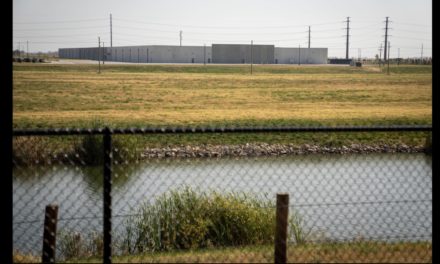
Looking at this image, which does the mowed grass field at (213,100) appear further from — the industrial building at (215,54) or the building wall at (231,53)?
the industrial building at (215,54)

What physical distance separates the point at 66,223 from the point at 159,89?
34357mm

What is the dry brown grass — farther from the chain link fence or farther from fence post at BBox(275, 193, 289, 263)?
fence post at BBox(275, 193, 289, 263)

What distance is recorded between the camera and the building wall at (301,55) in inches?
3949

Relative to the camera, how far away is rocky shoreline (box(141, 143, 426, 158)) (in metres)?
22.9

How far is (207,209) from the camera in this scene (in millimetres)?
10500

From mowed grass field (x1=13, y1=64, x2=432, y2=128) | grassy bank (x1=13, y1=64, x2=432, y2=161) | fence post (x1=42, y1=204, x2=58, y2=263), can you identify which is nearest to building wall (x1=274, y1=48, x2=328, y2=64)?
mowed grass field (x1=13, y1=64, x2=432, y2=128)

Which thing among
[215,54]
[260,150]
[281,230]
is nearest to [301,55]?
[215,54]

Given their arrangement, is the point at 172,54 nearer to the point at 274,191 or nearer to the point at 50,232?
the point at 274,191

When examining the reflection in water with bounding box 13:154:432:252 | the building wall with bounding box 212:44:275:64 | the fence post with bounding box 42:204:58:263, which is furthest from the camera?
the building wall with bounding box 212:44:275:64

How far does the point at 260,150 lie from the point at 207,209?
13353mm

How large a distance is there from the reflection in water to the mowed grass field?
351 inches

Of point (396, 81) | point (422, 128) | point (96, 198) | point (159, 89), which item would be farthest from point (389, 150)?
point (396, 81)

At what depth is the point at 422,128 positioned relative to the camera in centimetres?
595

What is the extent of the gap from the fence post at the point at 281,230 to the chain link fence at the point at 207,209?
79 millimetres
